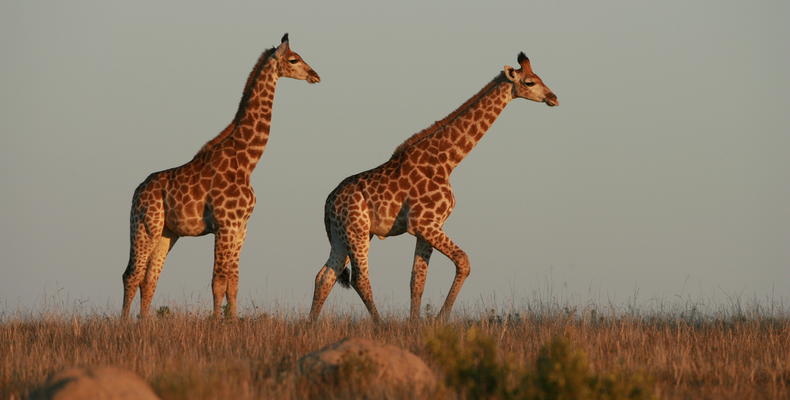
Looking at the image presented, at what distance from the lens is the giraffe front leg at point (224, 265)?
1506 cm

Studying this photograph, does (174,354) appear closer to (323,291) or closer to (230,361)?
(230,361)

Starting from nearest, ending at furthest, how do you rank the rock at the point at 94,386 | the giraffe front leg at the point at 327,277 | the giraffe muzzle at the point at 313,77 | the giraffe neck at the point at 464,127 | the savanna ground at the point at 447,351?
the rock at the point at 94,386
the savanna ground at the point at 447,351
the giraffe front leg at the point at 327,277
the giraffe neck at the point at 464,127
the giraffe muzzle at the point at 313,77

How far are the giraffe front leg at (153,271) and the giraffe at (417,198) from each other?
7.92 ft

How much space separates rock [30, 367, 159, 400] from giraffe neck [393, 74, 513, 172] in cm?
909

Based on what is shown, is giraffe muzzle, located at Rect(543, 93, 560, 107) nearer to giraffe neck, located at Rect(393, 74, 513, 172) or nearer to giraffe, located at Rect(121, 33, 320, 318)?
giraffe neck, located at Rect(393, 74, 513, 172)

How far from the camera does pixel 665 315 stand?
1650 cm

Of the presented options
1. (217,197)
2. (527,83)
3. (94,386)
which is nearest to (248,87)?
(217,197)

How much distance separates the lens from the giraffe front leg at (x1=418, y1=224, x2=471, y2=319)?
15.1 metres

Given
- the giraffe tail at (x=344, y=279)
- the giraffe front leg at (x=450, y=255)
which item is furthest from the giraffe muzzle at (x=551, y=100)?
the giraffe tail at (x=344, y=279)

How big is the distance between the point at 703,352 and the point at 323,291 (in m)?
5.85

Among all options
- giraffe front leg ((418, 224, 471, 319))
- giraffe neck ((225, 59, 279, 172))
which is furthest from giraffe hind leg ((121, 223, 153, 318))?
giraffe front leg ((418, 224, 471, 319))

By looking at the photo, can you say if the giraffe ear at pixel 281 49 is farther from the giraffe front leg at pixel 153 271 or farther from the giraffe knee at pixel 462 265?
the giraffe knee at pixel 462 265

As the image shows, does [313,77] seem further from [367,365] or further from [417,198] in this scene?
[367,365]

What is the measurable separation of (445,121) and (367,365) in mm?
8324
